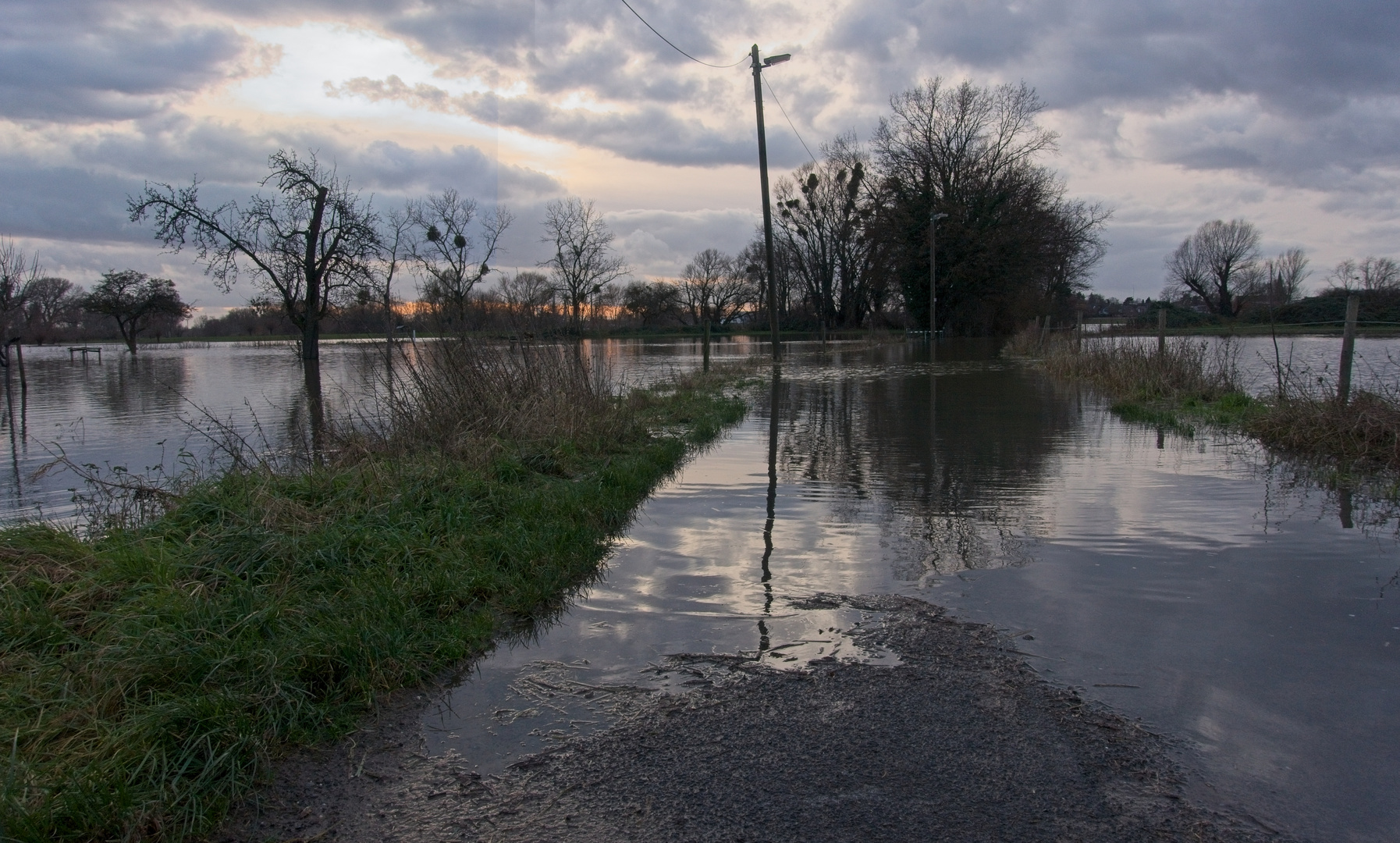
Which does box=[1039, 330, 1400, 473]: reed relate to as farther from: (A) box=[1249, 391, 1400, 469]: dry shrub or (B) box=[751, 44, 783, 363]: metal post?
(B) box=[751, 44, 783, 363]: metal post

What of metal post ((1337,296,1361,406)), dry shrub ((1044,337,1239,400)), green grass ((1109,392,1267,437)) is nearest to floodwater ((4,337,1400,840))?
green grass ((1109,392,1267,437))

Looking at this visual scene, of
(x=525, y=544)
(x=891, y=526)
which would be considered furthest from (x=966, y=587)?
(x=525, y=544)

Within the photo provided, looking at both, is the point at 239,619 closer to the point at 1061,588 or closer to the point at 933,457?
the point at 1061,588

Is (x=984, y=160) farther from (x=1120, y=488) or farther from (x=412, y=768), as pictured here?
(x=412, y=768)

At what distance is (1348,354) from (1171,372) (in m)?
6.53

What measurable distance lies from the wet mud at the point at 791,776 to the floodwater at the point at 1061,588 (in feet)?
0.58

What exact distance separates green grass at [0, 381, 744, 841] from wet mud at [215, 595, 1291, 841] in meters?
0.27

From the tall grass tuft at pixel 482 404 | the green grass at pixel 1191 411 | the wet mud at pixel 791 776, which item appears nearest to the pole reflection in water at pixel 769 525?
the wet mud at pixel 791 776

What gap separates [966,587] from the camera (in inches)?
207

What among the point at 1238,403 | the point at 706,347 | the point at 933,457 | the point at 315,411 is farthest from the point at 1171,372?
the point at 315,411

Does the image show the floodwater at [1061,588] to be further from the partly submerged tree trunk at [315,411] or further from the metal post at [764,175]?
the metal post at [764,175]

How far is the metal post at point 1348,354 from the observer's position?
10.1 m

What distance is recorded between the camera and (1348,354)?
33.4ft

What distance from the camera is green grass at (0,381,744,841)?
2.94 metres
